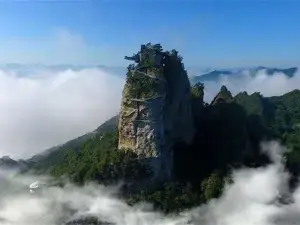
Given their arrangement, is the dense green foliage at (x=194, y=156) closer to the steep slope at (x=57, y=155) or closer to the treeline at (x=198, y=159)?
the treeline at (x=198, y=159)

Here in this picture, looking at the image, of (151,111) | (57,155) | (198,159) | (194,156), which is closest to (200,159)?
(198,159)

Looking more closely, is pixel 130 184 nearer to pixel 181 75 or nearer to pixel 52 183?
pixel 52 183

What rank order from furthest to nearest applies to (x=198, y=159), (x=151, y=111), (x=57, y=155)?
(x=57, y=155)
(x=198, y=159)
(x=151, y=111)

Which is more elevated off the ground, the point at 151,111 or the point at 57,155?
the point at 151,111

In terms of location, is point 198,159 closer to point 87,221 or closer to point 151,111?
point 151,111

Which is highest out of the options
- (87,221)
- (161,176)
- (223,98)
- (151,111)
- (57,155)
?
(223,98)

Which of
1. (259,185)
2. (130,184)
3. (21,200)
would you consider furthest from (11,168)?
(259,185)

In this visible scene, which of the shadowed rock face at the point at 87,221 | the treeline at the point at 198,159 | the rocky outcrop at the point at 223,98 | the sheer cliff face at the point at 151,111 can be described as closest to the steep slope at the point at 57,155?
the treeline at the point at 198,159

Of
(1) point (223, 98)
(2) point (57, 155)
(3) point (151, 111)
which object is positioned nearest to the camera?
(3) point (151, 111)

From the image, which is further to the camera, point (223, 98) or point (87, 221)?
point (223, 98)

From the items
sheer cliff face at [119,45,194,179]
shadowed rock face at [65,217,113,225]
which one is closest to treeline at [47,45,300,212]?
sheer cliff face at [119,45,194,179]
